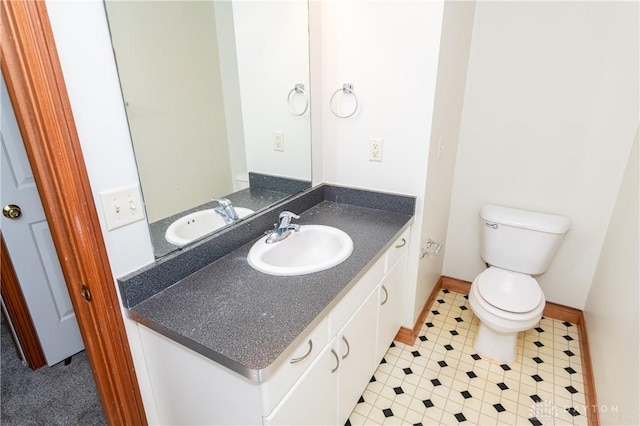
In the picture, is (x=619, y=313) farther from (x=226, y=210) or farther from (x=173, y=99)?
(x=173, y=99)

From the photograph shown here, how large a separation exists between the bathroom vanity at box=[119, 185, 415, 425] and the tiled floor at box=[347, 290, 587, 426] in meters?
0.25

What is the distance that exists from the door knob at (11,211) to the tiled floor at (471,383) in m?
1.81

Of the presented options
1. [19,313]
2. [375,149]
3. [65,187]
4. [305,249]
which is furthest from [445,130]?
[19,313]

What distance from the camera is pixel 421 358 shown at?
196 cm

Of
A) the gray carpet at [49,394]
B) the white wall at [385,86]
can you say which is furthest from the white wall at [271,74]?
the gray carpet at [49,394]

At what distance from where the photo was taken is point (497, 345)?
1926mm

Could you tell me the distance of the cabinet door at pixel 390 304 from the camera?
1644 mm

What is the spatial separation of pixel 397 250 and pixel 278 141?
80cm

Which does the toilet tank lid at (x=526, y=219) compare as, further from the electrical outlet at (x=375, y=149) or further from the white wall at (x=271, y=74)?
the white wall at (x=271, y=74)

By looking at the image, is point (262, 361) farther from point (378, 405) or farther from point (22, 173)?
point (22, 173)

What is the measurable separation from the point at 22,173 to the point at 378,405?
1.99m

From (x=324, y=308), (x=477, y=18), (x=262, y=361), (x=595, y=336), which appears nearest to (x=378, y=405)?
(x=324, y=308)

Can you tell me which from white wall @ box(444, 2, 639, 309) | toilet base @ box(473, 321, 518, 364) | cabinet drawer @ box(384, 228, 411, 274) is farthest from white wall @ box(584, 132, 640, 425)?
cabinet drawer @ box(384, 228, 411, 274)

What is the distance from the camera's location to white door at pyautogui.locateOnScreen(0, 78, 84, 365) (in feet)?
5.17
